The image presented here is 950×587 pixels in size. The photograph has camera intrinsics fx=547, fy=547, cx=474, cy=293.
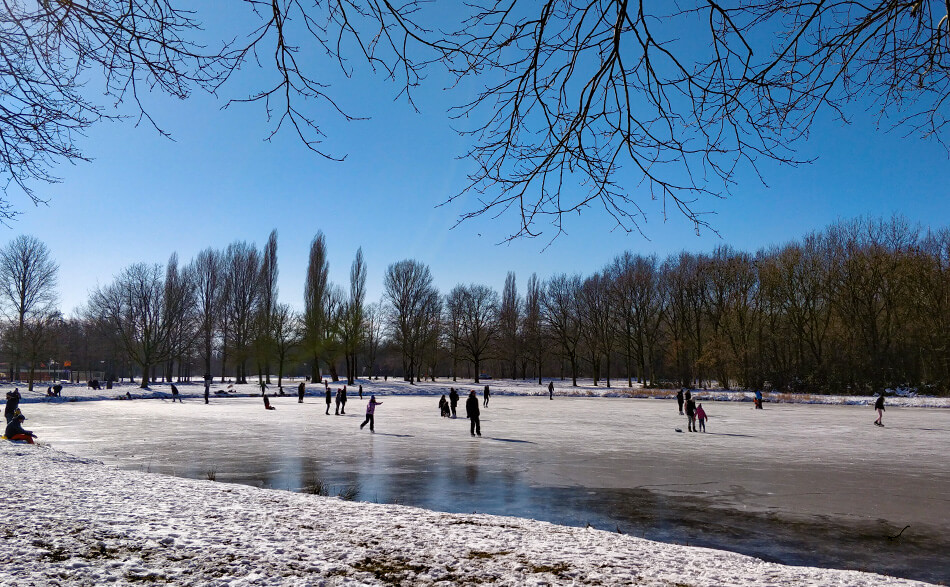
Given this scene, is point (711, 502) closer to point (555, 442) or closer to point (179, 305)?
point (555, 442)

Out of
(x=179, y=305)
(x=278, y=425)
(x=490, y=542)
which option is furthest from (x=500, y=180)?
(x=179, y=305)

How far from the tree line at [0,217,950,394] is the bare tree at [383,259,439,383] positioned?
0.18m

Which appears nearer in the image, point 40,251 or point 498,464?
point 498,464

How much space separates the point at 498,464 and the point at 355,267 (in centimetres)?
5396

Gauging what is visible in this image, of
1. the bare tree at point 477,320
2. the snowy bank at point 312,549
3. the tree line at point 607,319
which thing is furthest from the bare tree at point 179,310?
the snowy bank at point 312,549

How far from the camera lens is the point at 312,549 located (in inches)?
199

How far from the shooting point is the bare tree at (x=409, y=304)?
67.0 metres

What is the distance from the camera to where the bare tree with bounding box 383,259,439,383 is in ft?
220

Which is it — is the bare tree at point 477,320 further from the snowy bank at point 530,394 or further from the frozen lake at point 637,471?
the frozen lake at point 637,471

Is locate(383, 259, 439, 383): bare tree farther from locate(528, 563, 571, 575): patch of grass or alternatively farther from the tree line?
locate(528, 563, 571, 575): patch of grass

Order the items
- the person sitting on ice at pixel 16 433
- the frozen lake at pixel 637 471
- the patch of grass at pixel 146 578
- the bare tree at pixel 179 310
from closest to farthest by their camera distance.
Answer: the patch of grass at pixel 146 578 → the frozen lake at pixel 637 471 → the person sitting on ice at pixel 16 433 → the bare tree at pixel 179 310

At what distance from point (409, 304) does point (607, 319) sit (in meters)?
24.0

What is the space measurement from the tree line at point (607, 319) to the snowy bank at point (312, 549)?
150ft

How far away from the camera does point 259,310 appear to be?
58094mm
